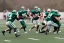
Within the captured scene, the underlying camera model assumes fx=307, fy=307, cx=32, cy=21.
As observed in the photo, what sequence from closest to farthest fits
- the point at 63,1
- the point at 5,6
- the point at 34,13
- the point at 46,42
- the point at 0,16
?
the point at 46,42, the point at 34,13, the point at 0,16, the point at 5,6, the point at 63,1

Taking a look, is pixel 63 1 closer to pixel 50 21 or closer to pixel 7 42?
pixel 50 21

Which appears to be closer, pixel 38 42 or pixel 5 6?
pixel 38 42

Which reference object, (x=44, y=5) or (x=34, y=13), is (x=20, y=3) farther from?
(x=34, y=13)

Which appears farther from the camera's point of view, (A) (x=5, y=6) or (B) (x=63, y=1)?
(B) (x=63, y=1)

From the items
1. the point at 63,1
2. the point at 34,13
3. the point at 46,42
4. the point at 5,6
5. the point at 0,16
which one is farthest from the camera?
the point at 63,1

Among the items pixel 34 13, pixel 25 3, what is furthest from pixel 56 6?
pixel 34 13

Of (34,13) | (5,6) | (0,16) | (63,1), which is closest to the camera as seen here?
(34,13)

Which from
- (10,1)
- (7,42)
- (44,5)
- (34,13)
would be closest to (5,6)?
(10,1)

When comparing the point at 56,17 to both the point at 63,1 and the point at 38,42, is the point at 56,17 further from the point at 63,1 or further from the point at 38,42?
the point at 63,1

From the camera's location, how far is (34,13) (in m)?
19.4

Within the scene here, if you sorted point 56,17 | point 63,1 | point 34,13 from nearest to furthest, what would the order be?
→ 1. point 56,17
2. point 34,13
3. point 63,1

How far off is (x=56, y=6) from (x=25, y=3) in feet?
17.9

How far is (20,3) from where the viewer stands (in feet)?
171

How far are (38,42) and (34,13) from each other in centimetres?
588
